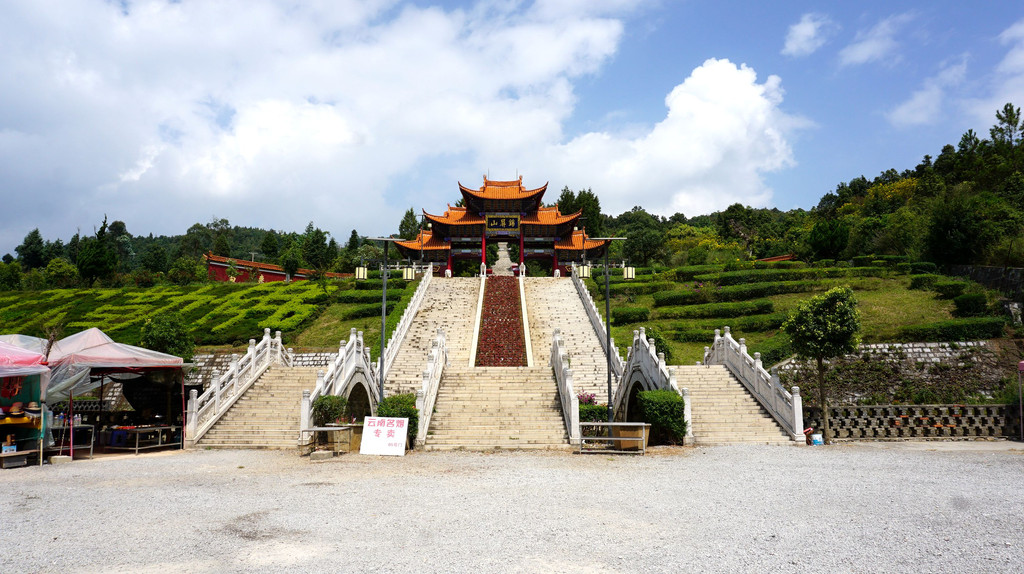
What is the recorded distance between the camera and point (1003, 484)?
409 inches

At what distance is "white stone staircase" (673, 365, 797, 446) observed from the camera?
56.2ft

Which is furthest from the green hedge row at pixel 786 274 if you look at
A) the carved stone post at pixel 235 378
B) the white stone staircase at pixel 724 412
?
the carved stone post at pixel 235 378

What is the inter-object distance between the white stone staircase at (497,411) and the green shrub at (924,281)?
24.0 m

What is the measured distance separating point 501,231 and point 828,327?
28509 millimetres

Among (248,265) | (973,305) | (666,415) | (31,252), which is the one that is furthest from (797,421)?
(31,252)

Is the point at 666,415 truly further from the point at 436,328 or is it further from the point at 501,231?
the point at 501,231

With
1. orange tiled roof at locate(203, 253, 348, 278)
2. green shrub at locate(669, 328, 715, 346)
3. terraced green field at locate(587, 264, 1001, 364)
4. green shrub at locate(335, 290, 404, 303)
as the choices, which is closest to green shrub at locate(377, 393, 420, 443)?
terraced green field at locate(587, 264, 1001, 364)

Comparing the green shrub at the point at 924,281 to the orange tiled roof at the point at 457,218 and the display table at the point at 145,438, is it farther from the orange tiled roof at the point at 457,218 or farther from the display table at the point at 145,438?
the display table at the point at 145,438

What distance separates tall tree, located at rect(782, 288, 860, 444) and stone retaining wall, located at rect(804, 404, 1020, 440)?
1815 mm

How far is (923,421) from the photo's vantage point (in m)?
Answer: 19.9

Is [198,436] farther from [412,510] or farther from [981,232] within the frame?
[981,232]

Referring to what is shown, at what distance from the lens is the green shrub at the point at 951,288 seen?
30156 mm

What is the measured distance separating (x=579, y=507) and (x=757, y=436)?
415 inches

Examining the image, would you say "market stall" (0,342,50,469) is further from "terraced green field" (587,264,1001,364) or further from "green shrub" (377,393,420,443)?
"terraced green field" (587,264,1001,364)
